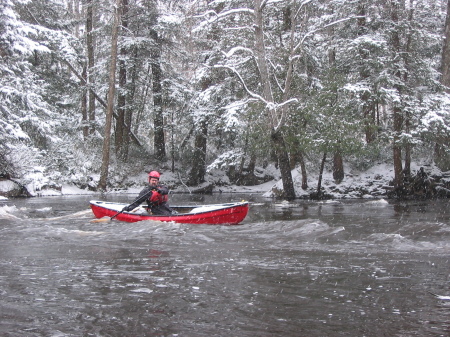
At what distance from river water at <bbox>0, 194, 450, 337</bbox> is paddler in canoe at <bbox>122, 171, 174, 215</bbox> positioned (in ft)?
2.13

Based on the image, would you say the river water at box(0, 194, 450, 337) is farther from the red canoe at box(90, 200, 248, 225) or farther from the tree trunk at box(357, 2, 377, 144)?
the tree trunk at box(357, 2, 377, 144)

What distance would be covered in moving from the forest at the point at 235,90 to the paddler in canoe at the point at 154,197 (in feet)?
21.2

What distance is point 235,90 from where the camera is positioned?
74.6ft

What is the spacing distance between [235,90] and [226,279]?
56.8 ft

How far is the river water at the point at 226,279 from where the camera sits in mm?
4566

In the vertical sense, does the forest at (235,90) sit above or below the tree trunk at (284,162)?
above

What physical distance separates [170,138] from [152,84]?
325cm

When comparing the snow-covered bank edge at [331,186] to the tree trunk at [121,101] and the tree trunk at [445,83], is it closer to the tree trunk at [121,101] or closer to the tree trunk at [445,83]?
the tree trunk at [445,83]

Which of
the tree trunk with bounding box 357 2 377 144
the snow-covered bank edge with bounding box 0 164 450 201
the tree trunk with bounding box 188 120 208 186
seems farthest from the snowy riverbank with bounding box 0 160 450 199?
the tree trunk with bounding box 188 120 208 186

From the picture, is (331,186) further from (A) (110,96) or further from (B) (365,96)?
(A) (110,96)

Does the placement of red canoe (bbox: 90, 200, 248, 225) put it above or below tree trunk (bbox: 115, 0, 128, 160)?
below

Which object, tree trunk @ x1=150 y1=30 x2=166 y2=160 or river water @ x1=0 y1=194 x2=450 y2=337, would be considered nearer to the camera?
river water @ x1=0 y1=194 x2=450 y2=337

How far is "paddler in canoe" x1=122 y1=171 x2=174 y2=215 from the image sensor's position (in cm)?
1172

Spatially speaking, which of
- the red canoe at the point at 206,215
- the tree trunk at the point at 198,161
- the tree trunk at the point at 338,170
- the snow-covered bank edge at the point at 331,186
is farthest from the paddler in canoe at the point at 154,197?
the tree trunk at the point at 198,161
